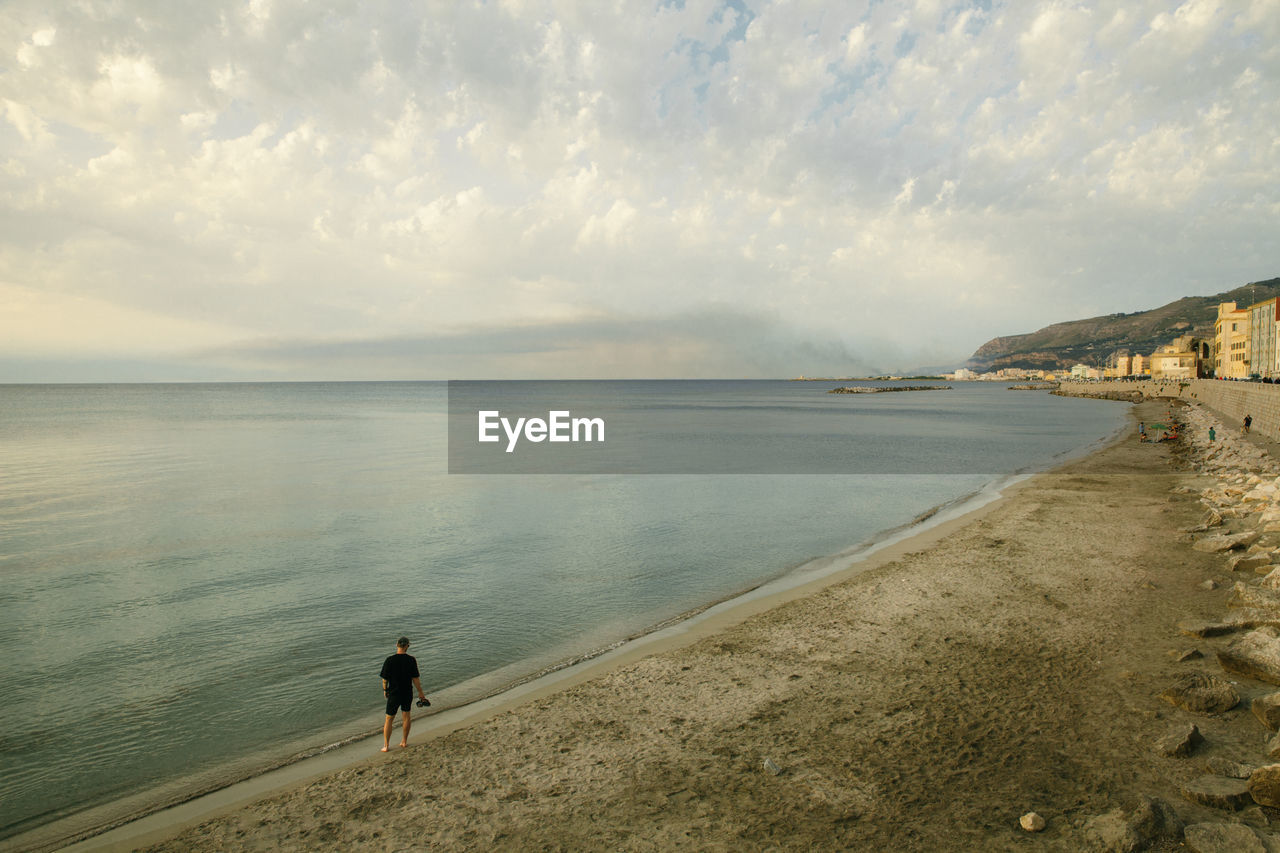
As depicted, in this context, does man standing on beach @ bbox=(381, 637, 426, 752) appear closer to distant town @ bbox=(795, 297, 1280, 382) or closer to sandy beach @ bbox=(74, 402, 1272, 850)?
sandy beach @ bbox=(74, 402, 1272, 850)

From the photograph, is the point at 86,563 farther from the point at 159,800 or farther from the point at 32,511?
the point at 159,800

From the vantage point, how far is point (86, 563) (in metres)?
19.1

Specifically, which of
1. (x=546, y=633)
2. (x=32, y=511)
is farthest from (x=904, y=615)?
(x=32, y=511)

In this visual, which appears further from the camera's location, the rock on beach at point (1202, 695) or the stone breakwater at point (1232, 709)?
the rock on beach at point (1202, 695)

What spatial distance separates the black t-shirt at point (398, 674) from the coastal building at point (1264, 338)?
12117 cm

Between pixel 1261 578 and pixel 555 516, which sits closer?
pixel 1261 578

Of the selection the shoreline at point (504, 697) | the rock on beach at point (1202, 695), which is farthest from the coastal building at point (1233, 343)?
the rock on beach at point (1202, 695)

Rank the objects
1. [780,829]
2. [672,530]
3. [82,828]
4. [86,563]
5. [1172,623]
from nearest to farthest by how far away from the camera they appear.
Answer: [780,829] → [82,828] → [1172,623] → [86,563] → [672,530]

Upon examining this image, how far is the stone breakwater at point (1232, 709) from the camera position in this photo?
6.16 metres

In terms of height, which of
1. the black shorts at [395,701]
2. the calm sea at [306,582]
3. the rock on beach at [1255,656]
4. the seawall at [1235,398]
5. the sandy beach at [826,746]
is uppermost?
the seawall at [1235,398]

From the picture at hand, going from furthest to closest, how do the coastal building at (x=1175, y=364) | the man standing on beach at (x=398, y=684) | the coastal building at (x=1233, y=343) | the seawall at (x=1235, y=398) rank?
the coastal building at (x=1175, y=364), the coastal building at (x=1233, y=343), the seawall at (x=1235, y=398), the man standing on beach at (x=398, y=684)

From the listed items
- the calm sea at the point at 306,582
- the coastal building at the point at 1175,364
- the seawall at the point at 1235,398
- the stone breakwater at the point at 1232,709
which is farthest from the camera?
the coastal building at the point at 1175,364

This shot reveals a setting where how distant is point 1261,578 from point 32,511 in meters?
38.8

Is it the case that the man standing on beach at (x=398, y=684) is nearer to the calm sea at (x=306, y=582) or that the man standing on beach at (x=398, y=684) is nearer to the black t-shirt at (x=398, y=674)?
the black t-shirt at (x=398, y=674)
